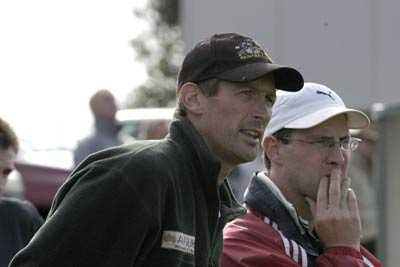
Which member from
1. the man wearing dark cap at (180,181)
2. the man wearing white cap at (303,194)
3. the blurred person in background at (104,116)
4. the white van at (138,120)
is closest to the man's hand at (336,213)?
the man wearing white cap at (303,194)

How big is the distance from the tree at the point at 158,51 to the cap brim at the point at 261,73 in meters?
33.9

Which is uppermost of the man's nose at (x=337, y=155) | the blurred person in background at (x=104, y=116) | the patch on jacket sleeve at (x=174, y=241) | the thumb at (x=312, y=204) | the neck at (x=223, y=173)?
the neck at (x=223, y=173)

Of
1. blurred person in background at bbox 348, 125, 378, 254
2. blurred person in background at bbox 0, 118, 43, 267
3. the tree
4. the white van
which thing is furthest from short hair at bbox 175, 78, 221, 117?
the tree

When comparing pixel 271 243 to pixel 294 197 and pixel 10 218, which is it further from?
pixel 10 218

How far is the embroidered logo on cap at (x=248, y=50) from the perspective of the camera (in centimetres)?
449

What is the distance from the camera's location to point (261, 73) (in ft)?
14.6

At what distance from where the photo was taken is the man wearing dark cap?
407 cm

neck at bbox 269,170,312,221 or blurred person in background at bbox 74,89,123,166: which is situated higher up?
neck at bbox 269,170,312,221

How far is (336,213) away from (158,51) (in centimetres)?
3549

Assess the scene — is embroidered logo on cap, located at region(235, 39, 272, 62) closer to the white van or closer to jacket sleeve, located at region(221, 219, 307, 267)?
jacket sleeve, located at region(221, 219, 307, 267)

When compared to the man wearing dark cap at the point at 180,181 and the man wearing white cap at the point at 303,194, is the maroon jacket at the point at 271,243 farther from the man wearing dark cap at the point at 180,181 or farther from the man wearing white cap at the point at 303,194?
the man wearing dark cap at the point at 180,181

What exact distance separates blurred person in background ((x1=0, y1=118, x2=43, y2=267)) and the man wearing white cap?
155cm

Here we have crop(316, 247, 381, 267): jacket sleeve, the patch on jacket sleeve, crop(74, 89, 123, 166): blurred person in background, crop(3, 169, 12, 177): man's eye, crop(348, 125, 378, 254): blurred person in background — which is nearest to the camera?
the patch on jacket sleeve

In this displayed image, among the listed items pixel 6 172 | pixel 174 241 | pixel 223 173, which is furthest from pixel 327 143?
pixel 6 172
